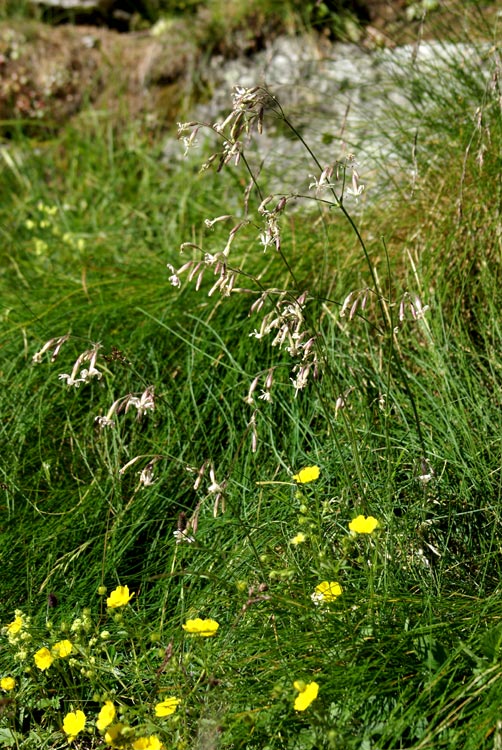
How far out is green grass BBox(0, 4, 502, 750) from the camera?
1.67m

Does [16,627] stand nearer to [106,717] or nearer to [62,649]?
[62,649]

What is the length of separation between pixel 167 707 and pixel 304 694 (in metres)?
0.28

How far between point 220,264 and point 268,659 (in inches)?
30.0

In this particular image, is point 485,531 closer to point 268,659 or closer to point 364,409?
point 364,409

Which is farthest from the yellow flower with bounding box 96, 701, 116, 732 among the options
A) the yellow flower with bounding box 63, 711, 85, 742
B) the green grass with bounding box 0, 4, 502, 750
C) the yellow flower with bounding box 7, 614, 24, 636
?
the yellow flower with bounding box 7, 614, 24, 636

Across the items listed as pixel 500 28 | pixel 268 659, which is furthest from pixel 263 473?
pixel 500 28

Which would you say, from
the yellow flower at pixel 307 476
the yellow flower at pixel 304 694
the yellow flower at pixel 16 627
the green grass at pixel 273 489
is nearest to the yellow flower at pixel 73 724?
the green grass at pixel 273 489

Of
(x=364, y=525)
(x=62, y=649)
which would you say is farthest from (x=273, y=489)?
(x=62, y=649)

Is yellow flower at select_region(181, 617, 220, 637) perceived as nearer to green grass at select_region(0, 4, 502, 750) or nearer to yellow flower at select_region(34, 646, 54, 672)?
green grass at select_region(0, 4, 502, 750)

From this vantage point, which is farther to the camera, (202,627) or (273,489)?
(273,489)

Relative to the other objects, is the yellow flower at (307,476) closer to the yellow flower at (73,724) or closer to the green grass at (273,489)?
the green grass at (273,489)

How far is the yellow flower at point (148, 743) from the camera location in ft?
5.20

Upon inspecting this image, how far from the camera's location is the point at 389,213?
299 cm

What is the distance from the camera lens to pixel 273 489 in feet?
7.28
